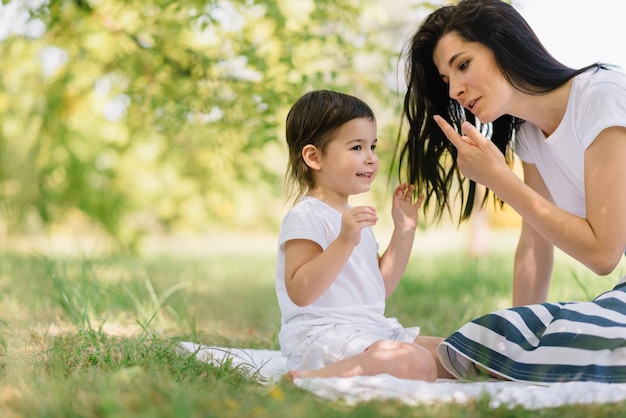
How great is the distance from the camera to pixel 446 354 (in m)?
2.13

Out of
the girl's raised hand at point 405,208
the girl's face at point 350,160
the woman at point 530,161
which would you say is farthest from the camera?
the girl's raised hand at point 405,208

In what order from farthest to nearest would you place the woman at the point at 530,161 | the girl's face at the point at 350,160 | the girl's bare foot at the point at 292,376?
the girl's face at the point at 350,160 < the woman at the point at 530,161 < the girl's bare foot at the point at 292,376

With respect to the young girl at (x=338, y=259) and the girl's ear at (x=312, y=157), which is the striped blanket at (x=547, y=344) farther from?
the girl's ear at (x=312, y=157)

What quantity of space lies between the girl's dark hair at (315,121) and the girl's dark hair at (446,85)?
39 centimetres

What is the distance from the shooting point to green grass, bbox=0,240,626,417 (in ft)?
5.00

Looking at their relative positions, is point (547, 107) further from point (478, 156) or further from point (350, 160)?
point (350, 160)

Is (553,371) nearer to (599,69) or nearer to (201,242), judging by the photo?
(599,69)

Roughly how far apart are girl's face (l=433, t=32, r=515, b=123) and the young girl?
0.32 m

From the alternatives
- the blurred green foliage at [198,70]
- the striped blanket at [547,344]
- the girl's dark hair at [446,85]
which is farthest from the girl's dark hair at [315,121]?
the blurred green foliage at [198,70]

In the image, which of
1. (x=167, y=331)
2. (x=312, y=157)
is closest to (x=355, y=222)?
(x=312, y=157)

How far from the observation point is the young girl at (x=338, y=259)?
198cm

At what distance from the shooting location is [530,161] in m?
2.59

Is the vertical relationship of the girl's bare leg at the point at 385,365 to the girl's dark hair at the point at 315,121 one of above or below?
below

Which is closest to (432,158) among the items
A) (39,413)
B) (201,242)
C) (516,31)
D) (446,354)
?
(516,31)
